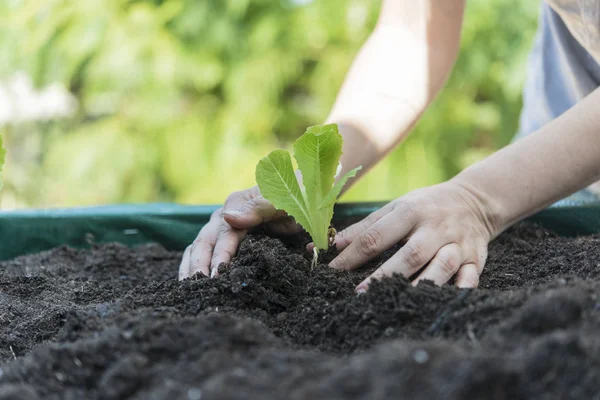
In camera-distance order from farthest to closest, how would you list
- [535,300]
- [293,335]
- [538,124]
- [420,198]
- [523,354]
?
[538,124] < [420,198] < [293,335] < [535,300] < [523,354]

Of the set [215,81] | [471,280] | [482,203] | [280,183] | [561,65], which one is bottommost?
[471,280]

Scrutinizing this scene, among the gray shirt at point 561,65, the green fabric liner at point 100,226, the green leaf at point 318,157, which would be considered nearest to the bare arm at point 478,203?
the green leaf at point 318,157

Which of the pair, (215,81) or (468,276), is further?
(215,81)

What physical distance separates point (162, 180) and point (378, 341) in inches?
133

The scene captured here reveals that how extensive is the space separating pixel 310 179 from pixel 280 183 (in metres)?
0.07

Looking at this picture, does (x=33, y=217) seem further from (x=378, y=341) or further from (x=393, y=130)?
(x=378, y=341)

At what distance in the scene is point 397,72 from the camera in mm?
1786

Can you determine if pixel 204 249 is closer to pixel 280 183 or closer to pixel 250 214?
pixel 250 214

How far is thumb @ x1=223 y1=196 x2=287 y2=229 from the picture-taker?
1359mm

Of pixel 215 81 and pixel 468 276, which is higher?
pixel 215 81

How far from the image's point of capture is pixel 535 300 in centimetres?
79

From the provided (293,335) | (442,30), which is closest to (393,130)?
(442,30)

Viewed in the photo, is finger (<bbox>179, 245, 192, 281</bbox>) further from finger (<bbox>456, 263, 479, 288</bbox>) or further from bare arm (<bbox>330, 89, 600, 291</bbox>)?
finger (<bbox>456, 263, 479, 288</bbox>)

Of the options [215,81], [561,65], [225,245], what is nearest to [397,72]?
[561,65]
